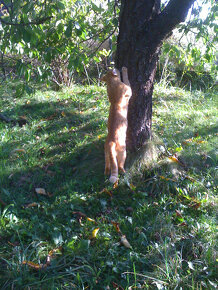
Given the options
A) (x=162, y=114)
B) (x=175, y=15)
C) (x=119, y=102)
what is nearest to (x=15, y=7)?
(x=119, y=102)

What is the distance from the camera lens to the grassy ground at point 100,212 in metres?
2.14

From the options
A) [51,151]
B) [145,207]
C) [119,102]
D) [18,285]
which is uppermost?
[119,102]

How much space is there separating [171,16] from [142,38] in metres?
0.35

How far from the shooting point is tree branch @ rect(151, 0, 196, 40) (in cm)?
264

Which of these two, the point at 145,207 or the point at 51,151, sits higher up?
the point at 51,151

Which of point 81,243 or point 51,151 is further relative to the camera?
point 51,151

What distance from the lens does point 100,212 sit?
2797 mm

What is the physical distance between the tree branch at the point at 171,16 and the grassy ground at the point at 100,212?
140 cm

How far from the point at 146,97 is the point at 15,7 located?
161cm

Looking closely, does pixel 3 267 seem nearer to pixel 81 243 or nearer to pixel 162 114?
pixel 81 243

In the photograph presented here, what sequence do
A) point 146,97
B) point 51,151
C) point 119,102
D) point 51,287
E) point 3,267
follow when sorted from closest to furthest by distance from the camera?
point 51,287
point 3,267
point 119,102
point 146,97
point 51,151

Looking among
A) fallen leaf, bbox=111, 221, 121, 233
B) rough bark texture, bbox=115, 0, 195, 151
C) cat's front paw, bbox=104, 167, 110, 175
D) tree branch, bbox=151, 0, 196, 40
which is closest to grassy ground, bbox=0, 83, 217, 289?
fallen leaf, bbox=111, 221, 121, 233

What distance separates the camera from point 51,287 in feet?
6.54

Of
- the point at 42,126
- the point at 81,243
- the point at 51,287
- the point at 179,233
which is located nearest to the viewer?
the point at 51,287
